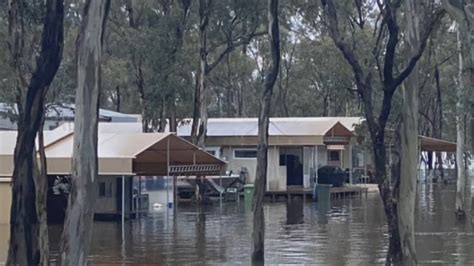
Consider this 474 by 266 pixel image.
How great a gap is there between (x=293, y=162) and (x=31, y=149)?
36.7 meters

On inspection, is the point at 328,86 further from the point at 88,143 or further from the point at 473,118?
the point at 88,143

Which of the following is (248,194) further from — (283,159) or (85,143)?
(85,143)

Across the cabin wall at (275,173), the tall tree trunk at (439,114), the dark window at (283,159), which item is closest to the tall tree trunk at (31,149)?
the cabin wall at (275,173)

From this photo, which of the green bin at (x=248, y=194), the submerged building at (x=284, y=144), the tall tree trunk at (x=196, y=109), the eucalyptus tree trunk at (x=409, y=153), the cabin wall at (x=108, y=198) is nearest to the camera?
the eucalyptus tree trunk at (x=409, y=153)

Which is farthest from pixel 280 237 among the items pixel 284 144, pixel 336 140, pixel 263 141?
pixel 336 140

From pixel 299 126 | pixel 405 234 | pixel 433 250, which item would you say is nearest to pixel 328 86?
pixel 299 126

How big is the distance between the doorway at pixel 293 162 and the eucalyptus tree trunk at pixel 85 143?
37.4m

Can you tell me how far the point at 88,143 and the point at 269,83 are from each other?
7.15 m

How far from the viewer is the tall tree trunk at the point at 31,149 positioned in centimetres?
1570

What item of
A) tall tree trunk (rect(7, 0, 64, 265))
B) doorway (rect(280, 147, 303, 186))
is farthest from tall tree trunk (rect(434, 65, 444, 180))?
tall tree trunk (rect(7, 0, 64, 265))

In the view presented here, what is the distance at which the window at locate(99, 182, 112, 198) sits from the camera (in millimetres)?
34594

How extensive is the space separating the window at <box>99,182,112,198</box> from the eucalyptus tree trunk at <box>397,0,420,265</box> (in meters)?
18.1

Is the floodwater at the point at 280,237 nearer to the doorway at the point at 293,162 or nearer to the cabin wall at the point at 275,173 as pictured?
the cabin wall at the point at 275,173

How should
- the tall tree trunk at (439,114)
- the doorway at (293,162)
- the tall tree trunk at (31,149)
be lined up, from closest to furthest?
1. the tall tree trunk at (31,149)
2. the doorway at (293,162)
3. the tall tree trunk at (439,114)
